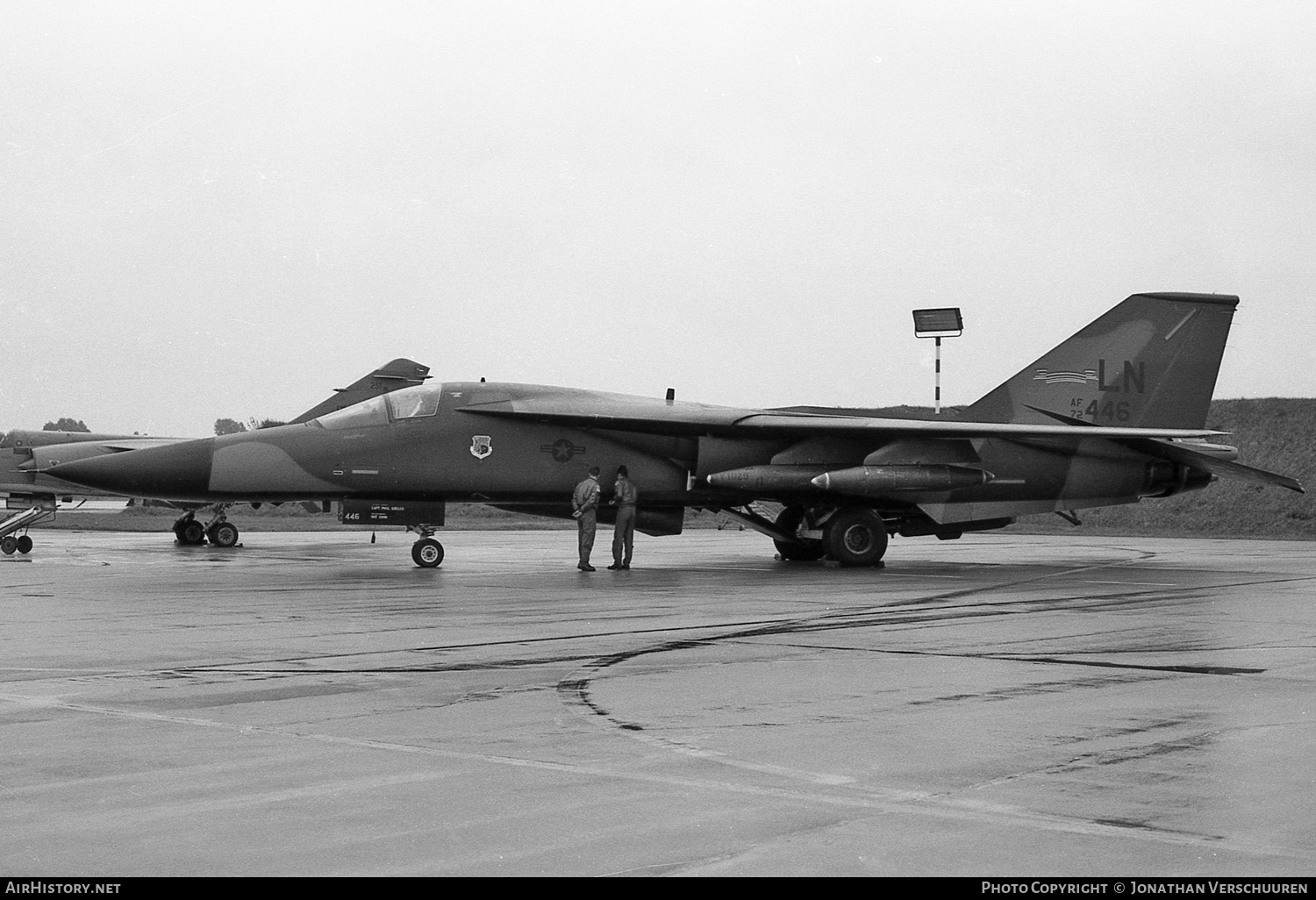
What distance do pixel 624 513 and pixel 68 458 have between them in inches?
603

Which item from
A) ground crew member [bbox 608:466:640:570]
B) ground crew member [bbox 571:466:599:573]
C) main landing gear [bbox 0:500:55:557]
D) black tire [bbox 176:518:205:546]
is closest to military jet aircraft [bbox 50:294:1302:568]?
ground crew member [bbox 608:466:640:570]

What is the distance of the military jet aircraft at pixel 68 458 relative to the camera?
82.2 feet

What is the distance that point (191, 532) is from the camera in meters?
26.6

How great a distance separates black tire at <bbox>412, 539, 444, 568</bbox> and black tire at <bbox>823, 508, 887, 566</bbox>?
5.51 metres

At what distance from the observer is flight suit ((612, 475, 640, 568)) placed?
18.6 meters

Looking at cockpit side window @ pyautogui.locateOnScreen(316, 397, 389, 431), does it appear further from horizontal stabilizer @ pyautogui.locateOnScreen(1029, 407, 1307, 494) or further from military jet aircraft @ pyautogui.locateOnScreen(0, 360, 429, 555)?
horizontal stabilizer @ pyautogui.locateOnScreen(1029, 407, 1307, 494)

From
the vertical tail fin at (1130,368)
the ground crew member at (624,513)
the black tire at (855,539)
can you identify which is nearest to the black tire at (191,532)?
the ground crew member at (624,513)

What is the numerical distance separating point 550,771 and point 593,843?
3.39 ft

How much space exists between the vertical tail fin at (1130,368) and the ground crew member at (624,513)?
6024 mm

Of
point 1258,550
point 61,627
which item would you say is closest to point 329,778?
point 61,627

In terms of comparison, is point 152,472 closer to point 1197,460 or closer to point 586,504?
point 586,504
